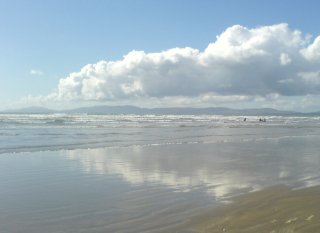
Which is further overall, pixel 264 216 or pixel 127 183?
pixel 127 183

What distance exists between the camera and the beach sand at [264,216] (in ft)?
26.7

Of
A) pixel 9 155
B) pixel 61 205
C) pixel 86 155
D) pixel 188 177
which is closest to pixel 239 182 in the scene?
pixel 188 177

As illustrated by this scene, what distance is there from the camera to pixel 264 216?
9.05 meters

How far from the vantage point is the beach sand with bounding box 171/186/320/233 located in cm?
813

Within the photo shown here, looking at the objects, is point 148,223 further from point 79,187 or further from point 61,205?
point 79,187

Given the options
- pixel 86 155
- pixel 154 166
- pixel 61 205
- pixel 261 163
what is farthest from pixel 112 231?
pixel 86 155

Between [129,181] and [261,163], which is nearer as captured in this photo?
[129,181]

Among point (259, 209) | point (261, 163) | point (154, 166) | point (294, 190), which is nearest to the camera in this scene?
point (259, 209)

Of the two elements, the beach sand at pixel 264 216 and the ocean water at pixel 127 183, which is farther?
the ocean water at pixel 127 183

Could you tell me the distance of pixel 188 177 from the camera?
48.2 feet

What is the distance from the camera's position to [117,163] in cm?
1822

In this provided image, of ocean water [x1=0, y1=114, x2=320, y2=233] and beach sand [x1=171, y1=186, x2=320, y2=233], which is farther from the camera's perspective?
ocean water [x1=0, y1=114, x2=320, y2=233]

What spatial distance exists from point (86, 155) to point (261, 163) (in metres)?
8.54

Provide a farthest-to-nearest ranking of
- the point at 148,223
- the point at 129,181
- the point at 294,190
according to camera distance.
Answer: the point at 129,181 < the point at 294,190 < the point at 148,223
